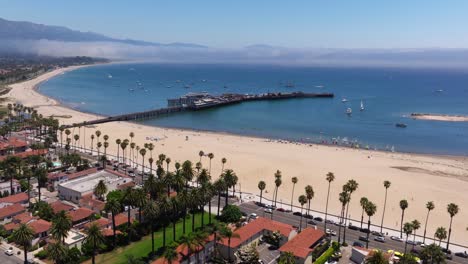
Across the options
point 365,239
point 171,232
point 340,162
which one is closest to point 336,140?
point 340,162

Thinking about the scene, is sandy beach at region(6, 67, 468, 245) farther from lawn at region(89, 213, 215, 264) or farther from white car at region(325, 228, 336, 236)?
lawn at region(89, 213, 215, 264)

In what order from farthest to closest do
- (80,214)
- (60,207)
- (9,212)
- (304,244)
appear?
1. (60,207)
2. (9,212)
3. (80,214)
4. (304,244)

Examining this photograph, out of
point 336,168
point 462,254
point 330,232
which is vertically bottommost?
point 330,232

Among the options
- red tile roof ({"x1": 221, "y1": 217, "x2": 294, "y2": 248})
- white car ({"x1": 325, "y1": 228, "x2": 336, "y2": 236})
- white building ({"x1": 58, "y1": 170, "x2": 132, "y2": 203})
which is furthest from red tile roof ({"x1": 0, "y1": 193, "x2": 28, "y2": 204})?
white car ({"x1": 325, "y1": 228, "x2": 336, "y2": 236})

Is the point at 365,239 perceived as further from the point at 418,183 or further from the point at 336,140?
the point at 336,140

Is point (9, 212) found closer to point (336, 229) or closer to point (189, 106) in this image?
point (336, 229)

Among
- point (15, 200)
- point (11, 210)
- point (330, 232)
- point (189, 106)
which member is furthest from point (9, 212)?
point (189, 106)
